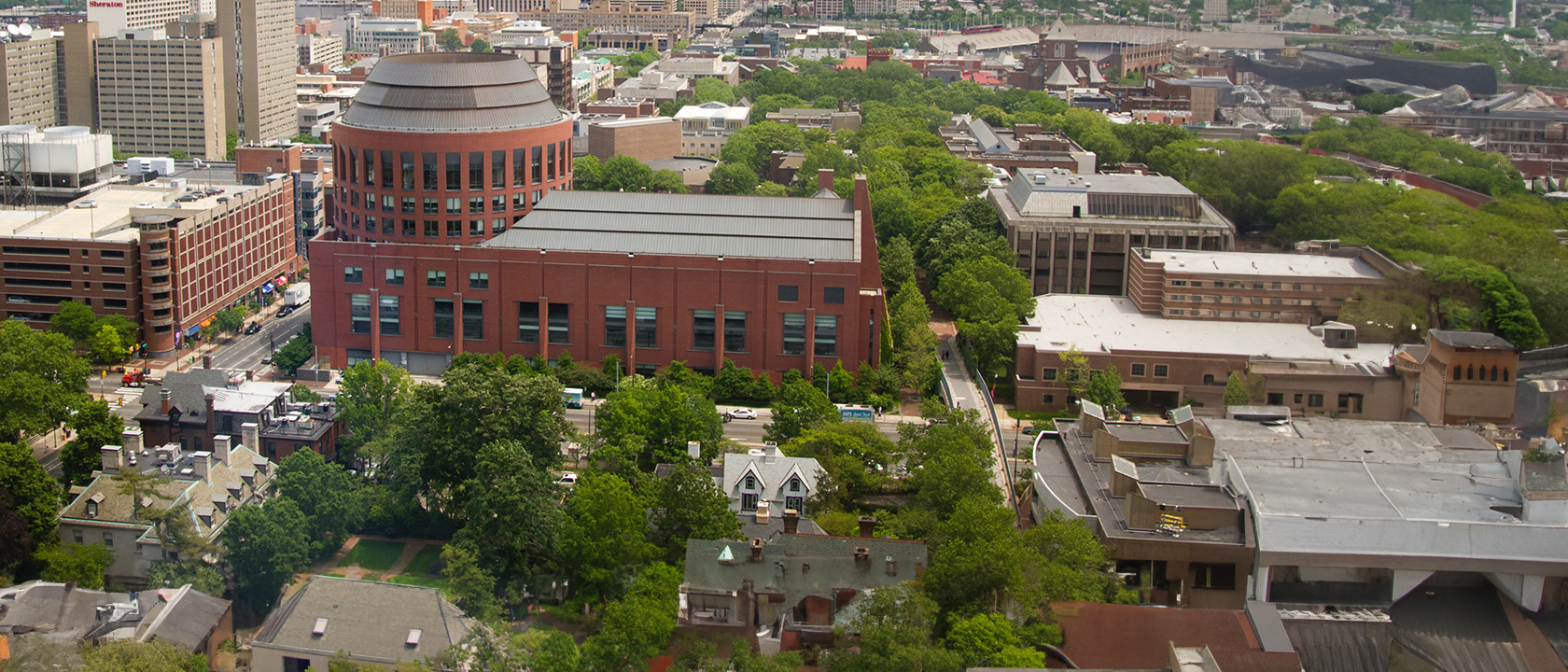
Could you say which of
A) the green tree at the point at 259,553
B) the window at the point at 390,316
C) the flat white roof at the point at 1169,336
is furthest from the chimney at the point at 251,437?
the flat white roof at the point at 1169,336

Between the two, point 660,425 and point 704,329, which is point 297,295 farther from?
point 660,425

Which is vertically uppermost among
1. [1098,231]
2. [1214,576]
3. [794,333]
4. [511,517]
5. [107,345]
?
[1098,231]

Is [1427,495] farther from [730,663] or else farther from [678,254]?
[678,254]

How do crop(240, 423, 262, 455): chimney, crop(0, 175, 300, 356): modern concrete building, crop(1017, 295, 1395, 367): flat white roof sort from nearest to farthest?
crop(240, 423, 262, 455): chimney
crop(1017, 295, 1395, 367): flat white roof
crop(0, 175, 300, 356): modern concrete building

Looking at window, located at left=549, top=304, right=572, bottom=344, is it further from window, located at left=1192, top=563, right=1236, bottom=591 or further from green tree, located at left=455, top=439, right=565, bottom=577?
window, located at left=1192, top=563, right=1236, bottom=591

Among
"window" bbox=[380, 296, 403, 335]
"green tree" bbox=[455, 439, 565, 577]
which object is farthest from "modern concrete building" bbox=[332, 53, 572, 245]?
"green tree" bbox=[455, 439, 565, 577]

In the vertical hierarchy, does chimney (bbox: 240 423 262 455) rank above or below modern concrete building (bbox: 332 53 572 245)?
below

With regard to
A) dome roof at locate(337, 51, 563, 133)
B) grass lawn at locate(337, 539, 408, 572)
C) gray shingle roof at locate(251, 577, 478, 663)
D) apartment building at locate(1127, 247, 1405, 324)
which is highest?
dome roof at locate(337, 51, 563, 133)

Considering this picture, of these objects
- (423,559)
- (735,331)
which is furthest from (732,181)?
(423,559)
